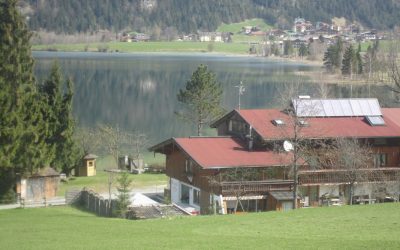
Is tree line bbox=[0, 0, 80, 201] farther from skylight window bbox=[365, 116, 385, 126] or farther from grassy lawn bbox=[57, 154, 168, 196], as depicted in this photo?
skylight window bbox=[365, 116, 385, 126]

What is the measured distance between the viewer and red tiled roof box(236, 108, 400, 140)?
35.3 m

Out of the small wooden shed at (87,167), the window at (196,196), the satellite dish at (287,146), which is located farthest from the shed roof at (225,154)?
the small wooden shed at (87,167)

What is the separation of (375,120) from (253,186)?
954 cm

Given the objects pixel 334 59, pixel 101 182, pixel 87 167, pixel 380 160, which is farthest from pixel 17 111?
pixel 334 59

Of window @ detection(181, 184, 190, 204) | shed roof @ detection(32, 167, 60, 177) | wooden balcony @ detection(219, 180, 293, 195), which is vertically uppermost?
wooden balcony @ detection(219, 180, 293, 195)

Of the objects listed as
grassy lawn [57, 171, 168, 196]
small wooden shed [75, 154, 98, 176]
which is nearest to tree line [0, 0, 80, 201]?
grassy lawn [57, 171, 168, 196]

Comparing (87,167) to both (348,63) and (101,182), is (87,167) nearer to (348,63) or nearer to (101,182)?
(101,182)

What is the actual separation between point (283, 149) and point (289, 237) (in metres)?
15.1

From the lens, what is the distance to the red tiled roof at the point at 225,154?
3303 cm

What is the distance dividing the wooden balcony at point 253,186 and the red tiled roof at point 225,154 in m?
0.87

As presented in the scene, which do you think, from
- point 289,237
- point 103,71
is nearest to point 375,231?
point 289,237

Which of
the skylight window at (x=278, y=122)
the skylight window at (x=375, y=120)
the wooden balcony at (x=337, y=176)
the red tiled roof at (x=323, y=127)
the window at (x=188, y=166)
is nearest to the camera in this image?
the wooden balcony at (x=337, y=176)

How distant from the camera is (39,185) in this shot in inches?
1486

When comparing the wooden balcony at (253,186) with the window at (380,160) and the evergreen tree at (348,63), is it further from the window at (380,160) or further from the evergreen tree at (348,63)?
the evergreen tree at (348,63)
